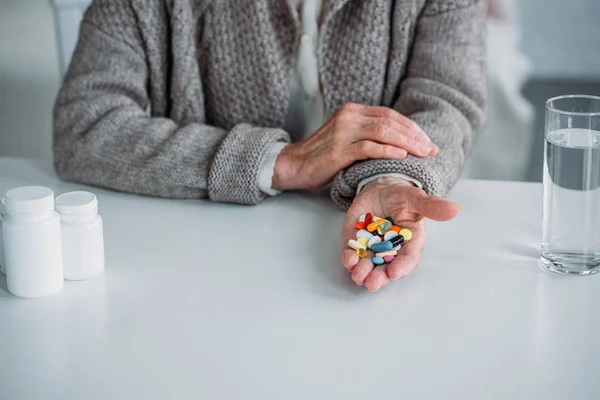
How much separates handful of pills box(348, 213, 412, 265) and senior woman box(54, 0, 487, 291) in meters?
0.08

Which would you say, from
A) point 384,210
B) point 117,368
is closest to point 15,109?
point 384,210

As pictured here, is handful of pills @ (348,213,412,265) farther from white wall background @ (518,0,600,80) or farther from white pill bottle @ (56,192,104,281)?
white wall background @ (518,0,600,80)

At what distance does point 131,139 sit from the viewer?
1.28 m

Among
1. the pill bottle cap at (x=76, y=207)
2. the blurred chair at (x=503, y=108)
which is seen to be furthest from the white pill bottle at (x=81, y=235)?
the blurred chair at (x=503, y=108)

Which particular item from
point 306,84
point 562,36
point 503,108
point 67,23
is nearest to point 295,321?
point 306,84

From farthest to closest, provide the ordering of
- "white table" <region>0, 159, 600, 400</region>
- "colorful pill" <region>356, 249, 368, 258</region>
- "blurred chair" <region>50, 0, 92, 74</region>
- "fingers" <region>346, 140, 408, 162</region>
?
"blurred chair" <region>50, 0, 92, 74</region>
"fingers" <region>346, 140, 408, 162</region>
"colorful pill" <region>356, 249, 368, 258</region>
"white table" <region>0, 159, 600, 400</region>

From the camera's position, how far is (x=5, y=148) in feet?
6.82

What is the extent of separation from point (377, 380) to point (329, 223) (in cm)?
39

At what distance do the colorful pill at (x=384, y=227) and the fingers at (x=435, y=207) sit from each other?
4 centimetres

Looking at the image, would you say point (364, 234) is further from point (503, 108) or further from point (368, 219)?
point (503, 108)

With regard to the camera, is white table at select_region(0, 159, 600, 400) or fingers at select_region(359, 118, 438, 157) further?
fingers at select_region(359, 118, 438, 157)

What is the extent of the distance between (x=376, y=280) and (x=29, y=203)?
0.38 metres

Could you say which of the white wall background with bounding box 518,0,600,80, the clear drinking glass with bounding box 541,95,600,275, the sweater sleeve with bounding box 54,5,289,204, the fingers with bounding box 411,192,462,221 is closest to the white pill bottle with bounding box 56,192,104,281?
the sweater sleeve with bounding box 54,5,289,204

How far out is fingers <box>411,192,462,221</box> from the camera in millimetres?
956
